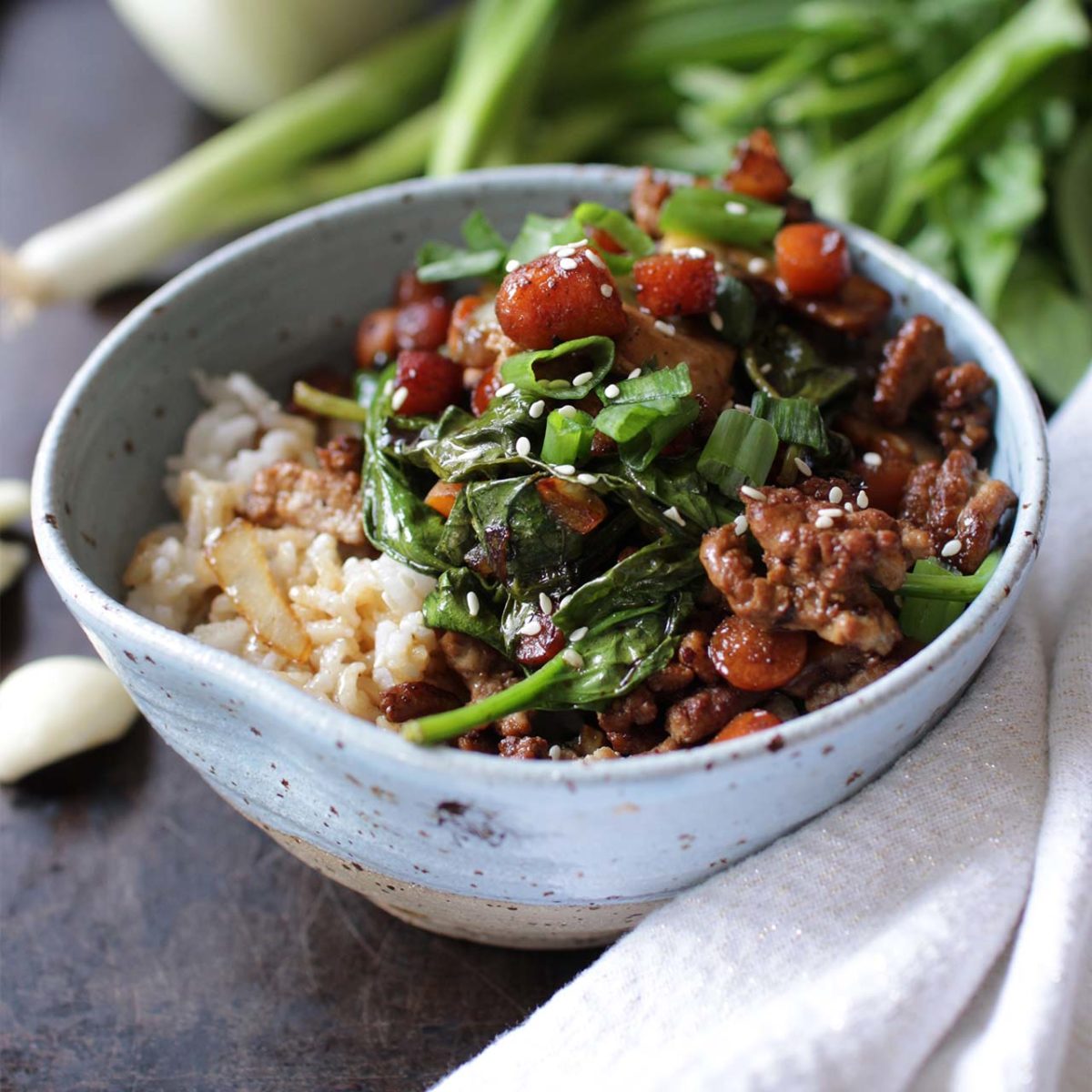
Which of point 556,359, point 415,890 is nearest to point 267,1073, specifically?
point 415,890

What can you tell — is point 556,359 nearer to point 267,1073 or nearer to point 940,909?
point 940,909

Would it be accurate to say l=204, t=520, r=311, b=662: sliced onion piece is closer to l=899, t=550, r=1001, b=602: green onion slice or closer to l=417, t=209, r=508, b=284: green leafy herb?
l=417, t=209, r=508, b=284: green leafy herb

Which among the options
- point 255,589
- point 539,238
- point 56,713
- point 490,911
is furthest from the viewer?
point 56,713

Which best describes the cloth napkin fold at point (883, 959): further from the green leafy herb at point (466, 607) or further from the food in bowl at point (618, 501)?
the green leafy herb at point (466, 607)

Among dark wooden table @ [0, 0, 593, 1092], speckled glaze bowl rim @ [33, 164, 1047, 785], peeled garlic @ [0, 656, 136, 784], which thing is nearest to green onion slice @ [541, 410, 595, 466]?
speckled glaze bowl rim @ [33, 164, 1047, 785]

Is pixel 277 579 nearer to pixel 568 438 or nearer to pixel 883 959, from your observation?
pixel 568 438

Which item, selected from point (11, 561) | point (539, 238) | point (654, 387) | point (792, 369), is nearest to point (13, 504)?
point (11, 561)
